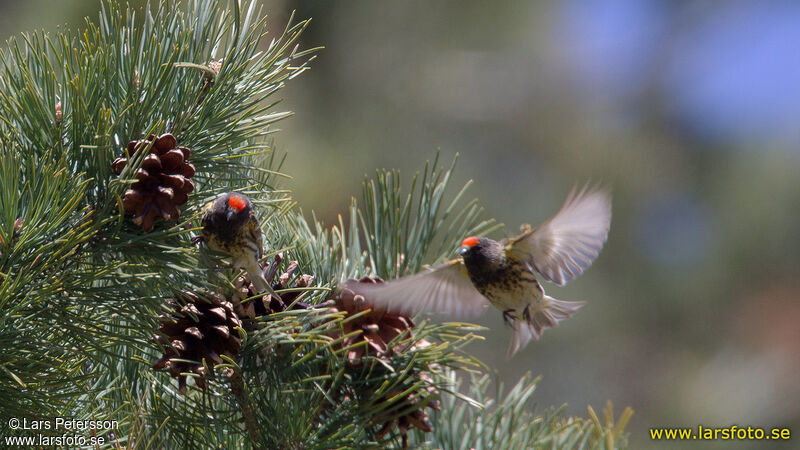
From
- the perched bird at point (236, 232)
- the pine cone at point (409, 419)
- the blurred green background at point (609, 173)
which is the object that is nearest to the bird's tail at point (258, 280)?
the perched bird at point (236, 232)

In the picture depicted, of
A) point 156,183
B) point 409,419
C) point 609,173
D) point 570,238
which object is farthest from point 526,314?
point 609,173

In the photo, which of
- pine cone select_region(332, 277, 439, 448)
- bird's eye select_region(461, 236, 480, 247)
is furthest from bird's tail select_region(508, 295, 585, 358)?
pine cone select_region(332, 277, 439, 448)

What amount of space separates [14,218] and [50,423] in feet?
0.70

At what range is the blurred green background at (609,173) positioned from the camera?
3.21 m

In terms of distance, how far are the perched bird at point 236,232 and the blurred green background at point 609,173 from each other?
7.70 feet

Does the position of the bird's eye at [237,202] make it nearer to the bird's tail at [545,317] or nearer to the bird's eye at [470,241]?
the bird's eye at [470,241]

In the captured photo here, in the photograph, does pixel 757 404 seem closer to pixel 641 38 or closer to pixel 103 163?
pixel 641 38

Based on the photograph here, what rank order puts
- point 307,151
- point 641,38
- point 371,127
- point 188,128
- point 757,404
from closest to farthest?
1. point 188,128
2. point 307,151
3. point 757,404
4. point 371,127
5. point 641,38

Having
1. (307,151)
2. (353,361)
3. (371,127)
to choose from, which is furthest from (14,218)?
(371,127)

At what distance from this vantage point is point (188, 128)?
2.17ft

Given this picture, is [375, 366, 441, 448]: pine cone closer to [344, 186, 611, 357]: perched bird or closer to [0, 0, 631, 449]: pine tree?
[0, 0, 631, 449]: pine tree

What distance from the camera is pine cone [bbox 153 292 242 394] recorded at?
622mm

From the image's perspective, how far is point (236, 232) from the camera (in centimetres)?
63

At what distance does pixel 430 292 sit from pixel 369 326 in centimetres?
20
